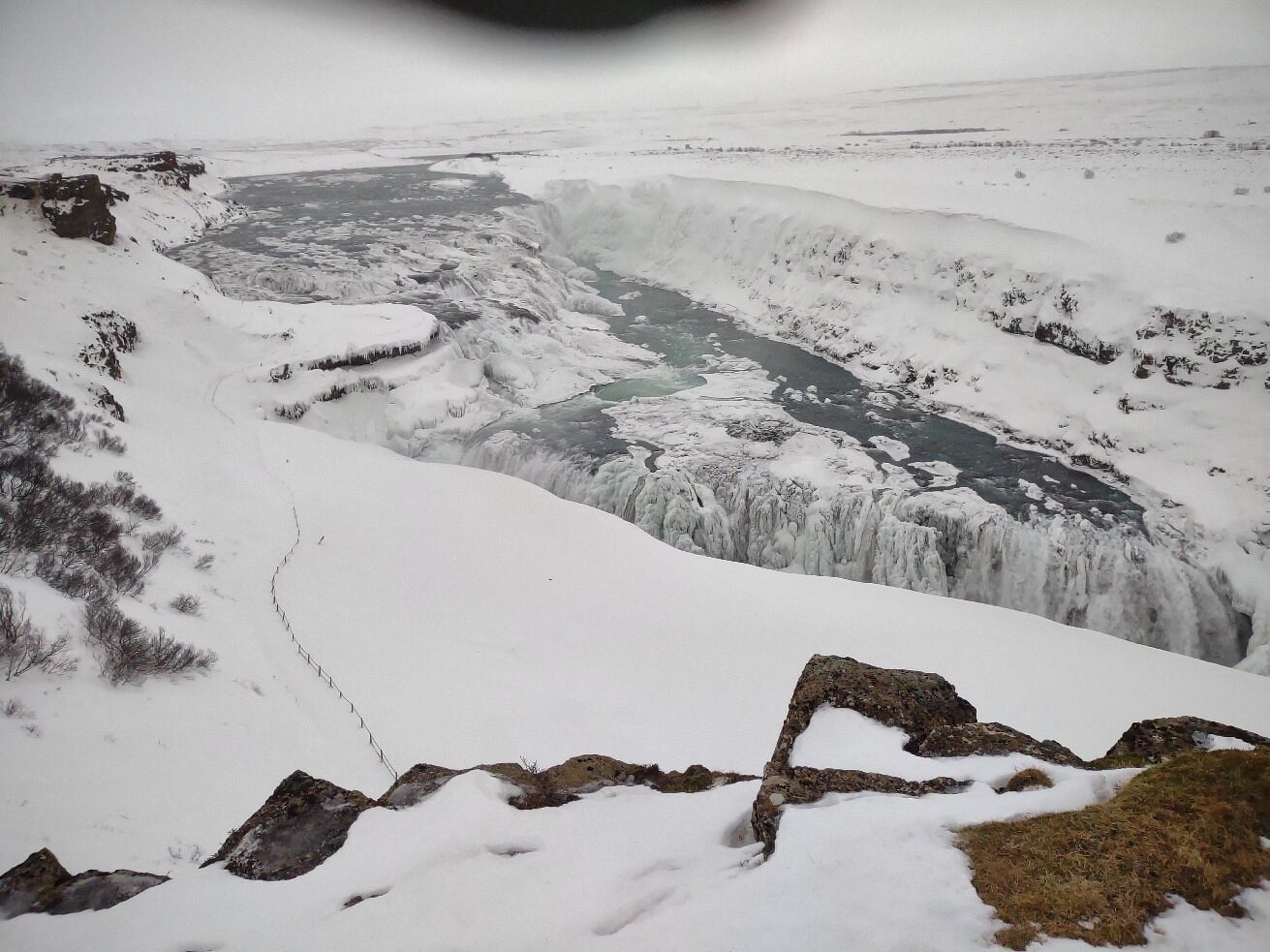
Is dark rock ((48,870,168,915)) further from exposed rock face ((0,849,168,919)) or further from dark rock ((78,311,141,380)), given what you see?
dark rock ((78,311,141,380))

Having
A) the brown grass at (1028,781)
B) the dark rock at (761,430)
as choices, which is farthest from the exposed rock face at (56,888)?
the dark rock at (761,430)

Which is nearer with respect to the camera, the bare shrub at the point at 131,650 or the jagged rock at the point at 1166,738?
the jagged rock at the point at 1166,738

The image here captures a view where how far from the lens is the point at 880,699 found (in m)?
5.22

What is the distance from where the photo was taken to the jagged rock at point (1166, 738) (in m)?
4.33

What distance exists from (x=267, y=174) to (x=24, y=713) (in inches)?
2692

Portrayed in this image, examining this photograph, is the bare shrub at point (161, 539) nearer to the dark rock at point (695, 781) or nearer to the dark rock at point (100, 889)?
the dark rock at point (100, 889)

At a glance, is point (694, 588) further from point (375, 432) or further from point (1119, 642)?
point (375, 432)

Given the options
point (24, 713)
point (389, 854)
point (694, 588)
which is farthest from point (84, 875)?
point (694, 588)

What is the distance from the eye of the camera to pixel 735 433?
18844 millimetres

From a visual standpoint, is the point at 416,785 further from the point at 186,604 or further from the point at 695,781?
the point at 186,604

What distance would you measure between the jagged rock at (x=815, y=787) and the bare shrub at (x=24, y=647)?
716 cm

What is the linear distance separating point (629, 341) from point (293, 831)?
24.3 metres

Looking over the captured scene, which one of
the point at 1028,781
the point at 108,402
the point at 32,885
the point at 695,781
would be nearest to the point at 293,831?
the point at 32,885

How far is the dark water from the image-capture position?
55.0ft
